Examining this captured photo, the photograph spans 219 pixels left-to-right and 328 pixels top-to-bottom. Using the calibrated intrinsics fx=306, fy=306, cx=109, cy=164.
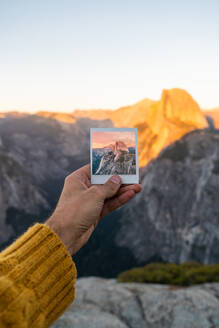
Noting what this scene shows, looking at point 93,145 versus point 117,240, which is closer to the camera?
point 93,145

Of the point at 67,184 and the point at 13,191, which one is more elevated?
the point at 67,184

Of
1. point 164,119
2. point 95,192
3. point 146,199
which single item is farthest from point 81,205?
point 164,119

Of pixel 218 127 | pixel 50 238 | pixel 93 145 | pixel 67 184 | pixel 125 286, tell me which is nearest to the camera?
pixel 50 238

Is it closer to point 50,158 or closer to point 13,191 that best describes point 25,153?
point 50,158

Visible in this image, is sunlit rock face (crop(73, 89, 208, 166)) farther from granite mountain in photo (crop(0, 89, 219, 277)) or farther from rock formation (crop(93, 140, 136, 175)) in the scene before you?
rock formation (crop(93, 140, 136, 175))

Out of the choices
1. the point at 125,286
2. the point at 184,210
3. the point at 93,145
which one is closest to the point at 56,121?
the point at 184,210

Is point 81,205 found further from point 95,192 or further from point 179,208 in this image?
point 179,208

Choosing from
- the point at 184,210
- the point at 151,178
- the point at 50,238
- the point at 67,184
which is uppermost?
the point at 67,184
